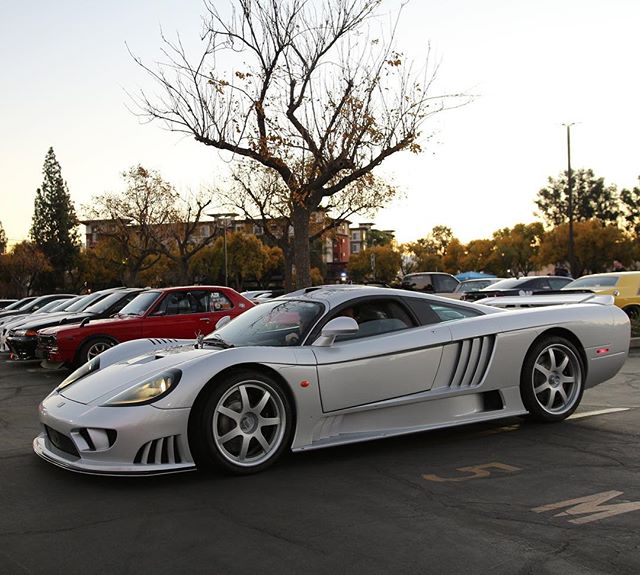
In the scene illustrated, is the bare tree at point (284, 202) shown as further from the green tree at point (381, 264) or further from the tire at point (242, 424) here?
the green tree at point (381, 264)

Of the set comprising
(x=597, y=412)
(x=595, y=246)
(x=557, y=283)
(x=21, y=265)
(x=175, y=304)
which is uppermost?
(x=21, y=265)

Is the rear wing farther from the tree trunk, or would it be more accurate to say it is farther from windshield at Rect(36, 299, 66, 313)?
windshield at Rect(36, 299, 66, 313)

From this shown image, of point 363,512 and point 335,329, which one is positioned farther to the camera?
point 335,329

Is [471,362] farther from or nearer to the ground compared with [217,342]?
nearer to the ground

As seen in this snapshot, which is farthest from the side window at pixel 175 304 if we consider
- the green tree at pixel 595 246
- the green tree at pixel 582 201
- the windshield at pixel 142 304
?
the green tree at pixel 582 201

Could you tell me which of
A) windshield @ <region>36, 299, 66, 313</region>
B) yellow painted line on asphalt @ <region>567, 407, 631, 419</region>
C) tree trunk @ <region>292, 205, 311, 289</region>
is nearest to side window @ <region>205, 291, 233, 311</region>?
tree trunk @ <region>292, 205, 311, 289</region>

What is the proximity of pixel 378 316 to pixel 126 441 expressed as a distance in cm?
219

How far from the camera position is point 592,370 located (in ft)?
21.4

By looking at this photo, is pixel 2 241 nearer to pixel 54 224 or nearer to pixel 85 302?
pixel 54 224

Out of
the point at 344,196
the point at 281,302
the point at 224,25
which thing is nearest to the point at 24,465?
the point at 281,302

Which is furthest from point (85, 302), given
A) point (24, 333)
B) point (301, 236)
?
point (301, 236)

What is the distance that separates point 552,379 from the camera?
20.7 ft

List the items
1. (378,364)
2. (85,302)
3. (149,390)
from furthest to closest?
(85,302) → (378,364) → (149,390)

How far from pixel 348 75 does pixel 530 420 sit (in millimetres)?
12600
